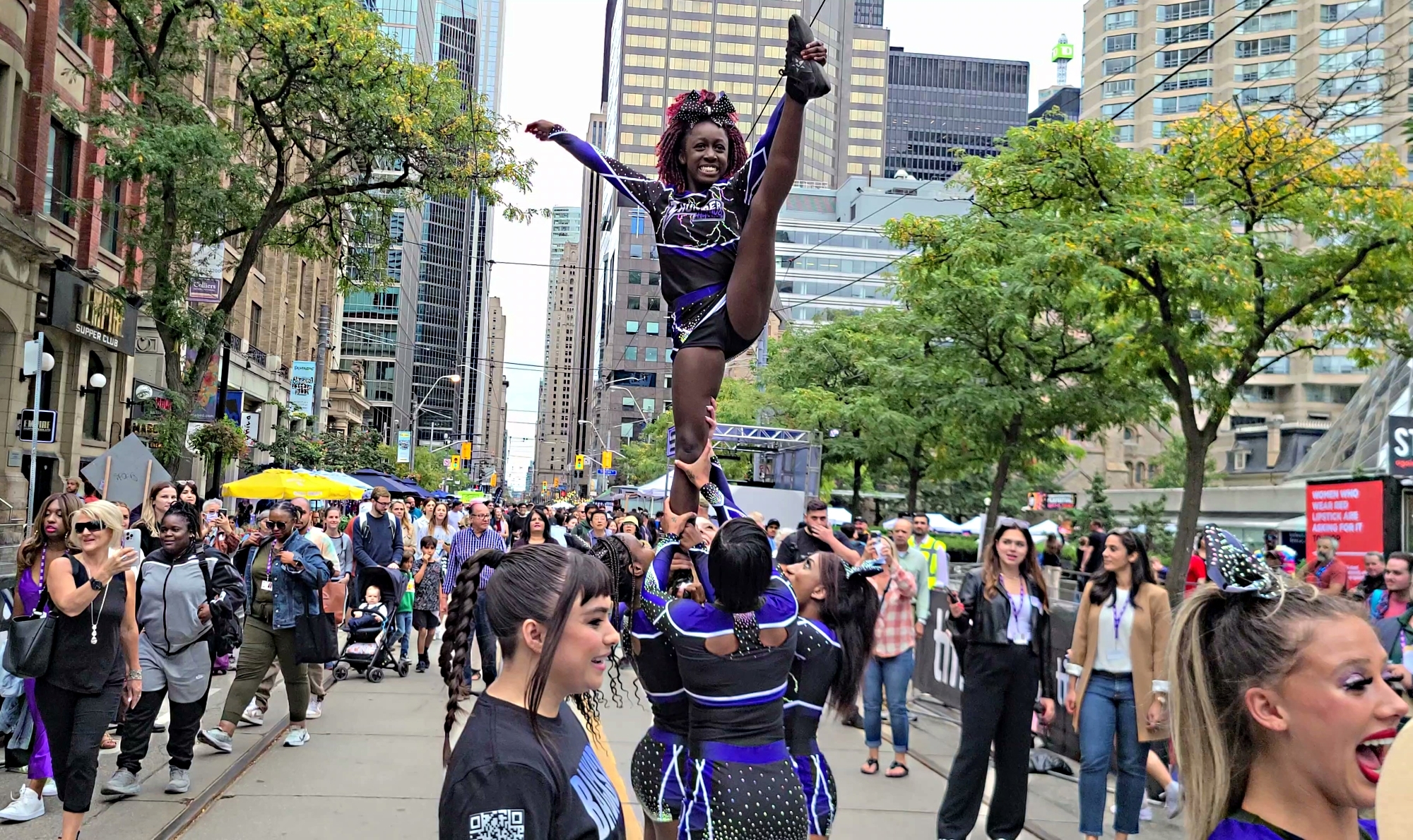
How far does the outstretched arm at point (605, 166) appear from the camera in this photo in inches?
175

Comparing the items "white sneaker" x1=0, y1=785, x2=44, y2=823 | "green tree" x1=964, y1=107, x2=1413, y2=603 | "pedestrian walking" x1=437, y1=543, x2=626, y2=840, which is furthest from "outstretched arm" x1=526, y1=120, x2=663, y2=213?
"green tree" x1=964, y1=107, x2=1413, y2=603

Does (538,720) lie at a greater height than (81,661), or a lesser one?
greater

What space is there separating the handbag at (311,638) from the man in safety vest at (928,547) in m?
5.41

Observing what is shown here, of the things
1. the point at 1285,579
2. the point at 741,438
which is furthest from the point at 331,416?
the point at 1285,579

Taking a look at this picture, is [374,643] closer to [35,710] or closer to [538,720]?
[35,710]

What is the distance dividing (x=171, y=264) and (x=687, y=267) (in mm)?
15334

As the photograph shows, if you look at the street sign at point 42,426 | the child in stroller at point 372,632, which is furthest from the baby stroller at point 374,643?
the street sign at point 42,426

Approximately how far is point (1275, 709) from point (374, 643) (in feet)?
39.8

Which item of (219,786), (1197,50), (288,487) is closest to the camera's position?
(219,786)

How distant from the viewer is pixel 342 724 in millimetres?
10047

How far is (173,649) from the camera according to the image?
7121 mm

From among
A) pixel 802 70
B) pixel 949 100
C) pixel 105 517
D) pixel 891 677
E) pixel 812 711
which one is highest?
pixel 949 100

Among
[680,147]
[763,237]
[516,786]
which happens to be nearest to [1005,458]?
[680,147]

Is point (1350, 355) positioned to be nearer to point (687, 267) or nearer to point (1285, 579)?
point (687, 267)
